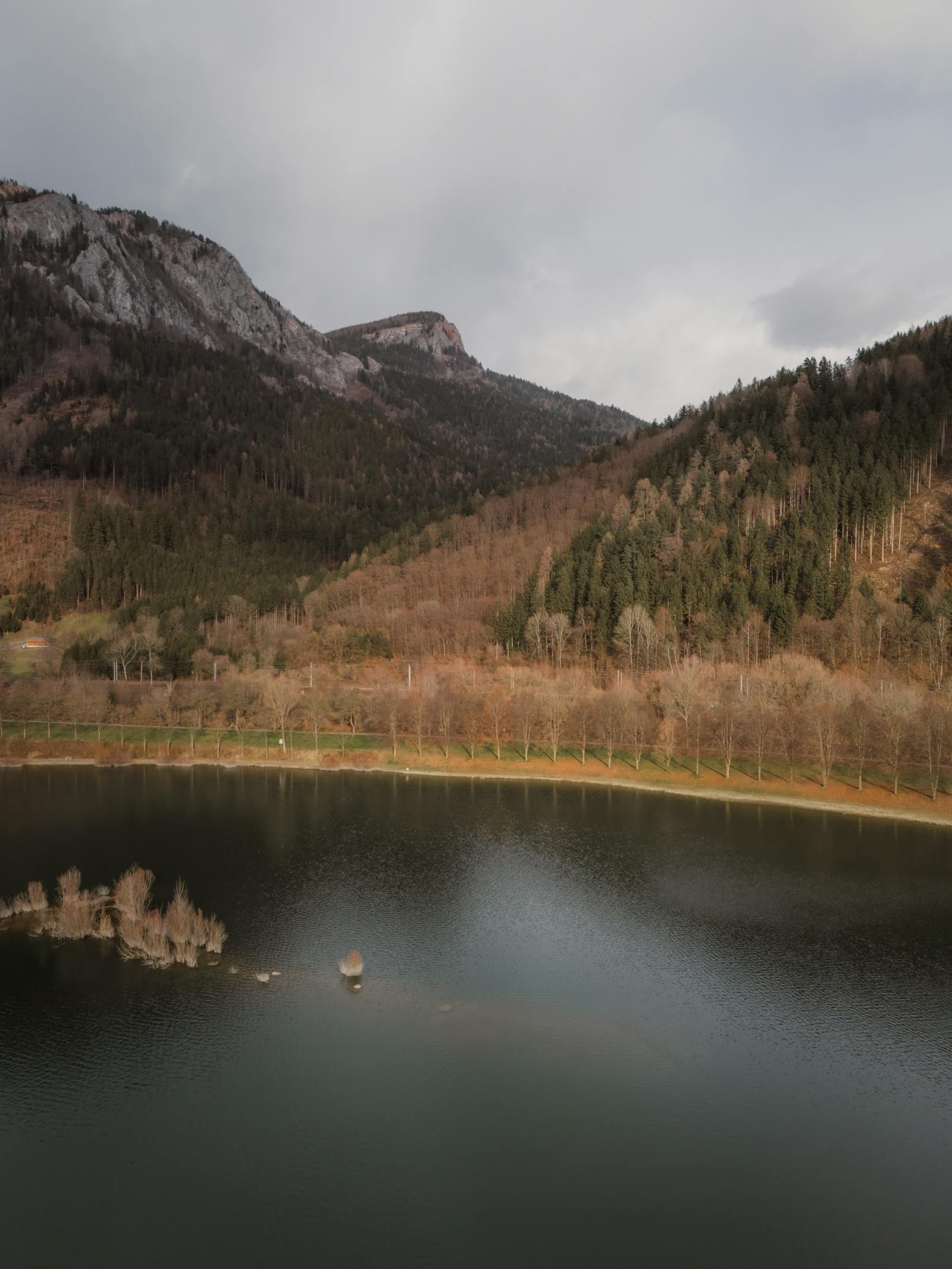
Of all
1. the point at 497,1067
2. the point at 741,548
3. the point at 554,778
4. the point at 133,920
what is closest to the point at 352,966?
the point at 497,1067

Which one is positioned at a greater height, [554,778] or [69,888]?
[554,778]

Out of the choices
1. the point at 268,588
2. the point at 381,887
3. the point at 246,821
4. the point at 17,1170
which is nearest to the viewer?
the point at 17,1170

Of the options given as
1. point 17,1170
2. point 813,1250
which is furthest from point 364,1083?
point 813,1250

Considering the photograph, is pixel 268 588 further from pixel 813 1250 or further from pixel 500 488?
pixel 813 1250

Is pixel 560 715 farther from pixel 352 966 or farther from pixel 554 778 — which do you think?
pixel 352 966

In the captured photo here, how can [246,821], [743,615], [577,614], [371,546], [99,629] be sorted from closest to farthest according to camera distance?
[246,821], [743,615], [577,614], [99,629], [371,546]
